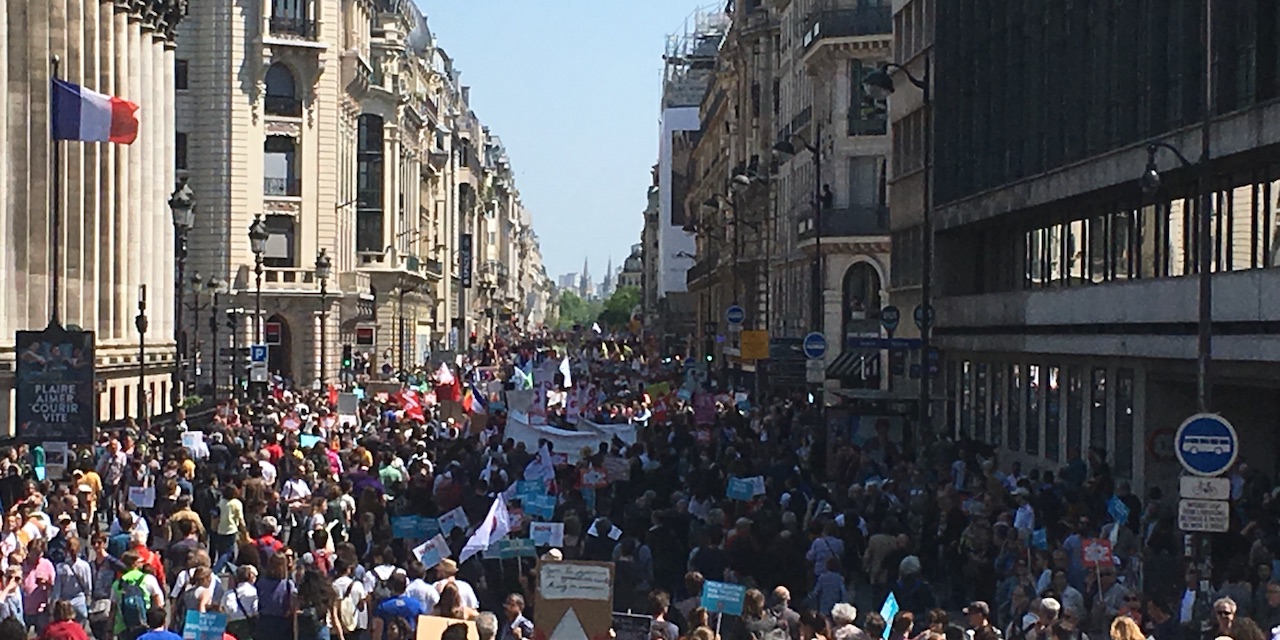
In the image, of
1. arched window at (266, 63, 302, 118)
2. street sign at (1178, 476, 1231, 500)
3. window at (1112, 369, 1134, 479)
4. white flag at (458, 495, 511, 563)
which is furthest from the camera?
arched window at (266, 63, 302, 118)

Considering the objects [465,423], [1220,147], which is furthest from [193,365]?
[1220,147]

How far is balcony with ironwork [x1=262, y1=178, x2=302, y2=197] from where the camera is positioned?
8544cm

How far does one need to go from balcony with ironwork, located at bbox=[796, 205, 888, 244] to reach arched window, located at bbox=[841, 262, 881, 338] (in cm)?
149

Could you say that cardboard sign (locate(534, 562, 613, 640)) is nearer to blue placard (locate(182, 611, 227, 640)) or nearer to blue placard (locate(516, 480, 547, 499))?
blue placard (locate(182, 611, 227, 640))

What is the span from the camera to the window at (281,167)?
8544cm

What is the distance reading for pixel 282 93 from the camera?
85.2 m

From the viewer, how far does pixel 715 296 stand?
381ft

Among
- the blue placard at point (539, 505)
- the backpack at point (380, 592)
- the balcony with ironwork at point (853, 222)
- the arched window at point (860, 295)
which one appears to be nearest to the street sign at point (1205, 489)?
the backpack at point (380, 592)

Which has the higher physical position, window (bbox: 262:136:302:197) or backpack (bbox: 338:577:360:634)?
window (bbox: 262:136:302:197)

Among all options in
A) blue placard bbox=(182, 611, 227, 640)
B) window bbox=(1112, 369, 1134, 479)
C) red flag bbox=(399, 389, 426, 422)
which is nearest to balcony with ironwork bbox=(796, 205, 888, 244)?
red flag bbox=(399, 389, 426, 422)

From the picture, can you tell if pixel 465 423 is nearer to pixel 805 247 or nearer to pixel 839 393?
pixel 839 393

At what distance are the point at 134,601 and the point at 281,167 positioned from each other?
68732mm

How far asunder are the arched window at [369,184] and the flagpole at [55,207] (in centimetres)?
4996

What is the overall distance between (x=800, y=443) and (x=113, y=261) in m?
20.9
